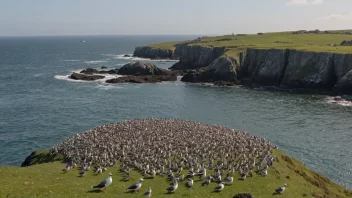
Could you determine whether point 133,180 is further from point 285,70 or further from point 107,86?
point 285,70

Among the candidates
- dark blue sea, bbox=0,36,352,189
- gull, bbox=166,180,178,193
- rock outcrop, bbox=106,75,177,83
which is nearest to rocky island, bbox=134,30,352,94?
rock outcrop, bbox=106,75,177,83

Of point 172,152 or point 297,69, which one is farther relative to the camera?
point 297,69

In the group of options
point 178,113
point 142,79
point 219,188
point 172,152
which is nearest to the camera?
point 219,188

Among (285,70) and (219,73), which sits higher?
(285,70)

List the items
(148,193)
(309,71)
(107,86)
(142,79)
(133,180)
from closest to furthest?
1. (148,193)
2. (133,180)
3. (309,71)
4. (107,86)
5. (142,79)

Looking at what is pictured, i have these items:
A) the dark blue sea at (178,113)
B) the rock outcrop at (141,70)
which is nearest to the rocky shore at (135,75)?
the rock outcrop at (141,70)

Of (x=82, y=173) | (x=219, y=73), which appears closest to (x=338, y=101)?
(x=219, y=73)
